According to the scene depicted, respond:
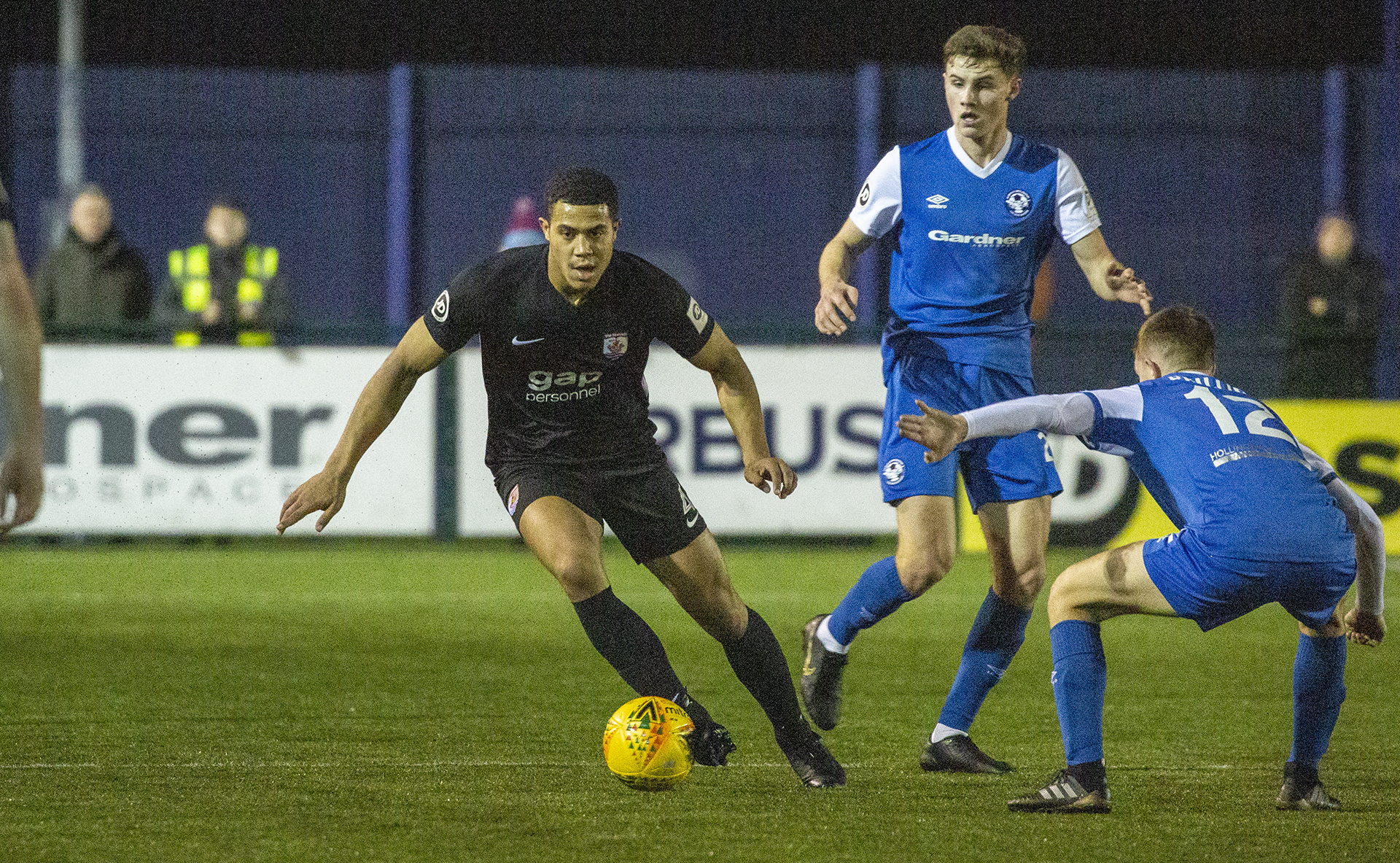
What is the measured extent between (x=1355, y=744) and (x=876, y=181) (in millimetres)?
2354

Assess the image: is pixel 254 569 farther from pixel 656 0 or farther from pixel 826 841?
pixel 656 0

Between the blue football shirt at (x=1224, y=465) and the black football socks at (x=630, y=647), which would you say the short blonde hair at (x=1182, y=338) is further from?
the black football socks at (x=630, y=647)

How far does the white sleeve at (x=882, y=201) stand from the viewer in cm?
605

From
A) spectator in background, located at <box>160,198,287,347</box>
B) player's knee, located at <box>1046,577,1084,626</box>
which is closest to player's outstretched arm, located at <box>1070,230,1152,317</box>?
player's knee, located at <box>1046,577,1084,626</box>

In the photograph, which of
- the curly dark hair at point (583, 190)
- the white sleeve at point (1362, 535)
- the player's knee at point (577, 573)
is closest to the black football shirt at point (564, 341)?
the curly dark hair at point (583, 190)

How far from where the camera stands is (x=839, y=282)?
18.9 feet

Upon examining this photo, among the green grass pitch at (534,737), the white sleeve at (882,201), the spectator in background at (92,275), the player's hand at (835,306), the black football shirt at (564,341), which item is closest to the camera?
the green grass pitch at (534,737)

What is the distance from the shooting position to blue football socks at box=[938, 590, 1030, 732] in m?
5.79

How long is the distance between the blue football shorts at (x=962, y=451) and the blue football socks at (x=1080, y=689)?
0.83m

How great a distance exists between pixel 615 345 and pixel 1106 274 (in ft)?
5.11

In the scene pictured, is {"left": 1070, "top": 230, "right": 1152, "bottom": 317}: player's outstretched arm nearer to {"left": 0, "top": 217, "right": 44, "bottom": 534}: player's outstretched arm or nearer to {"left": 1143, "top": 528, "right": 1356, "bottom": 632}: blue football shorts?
{"left": 1143, "top": 528, "right": 1356, "bottom": 632}: blue football shorts

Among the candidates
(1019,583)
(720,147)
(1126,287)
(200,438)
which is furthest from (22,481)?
(720,147)

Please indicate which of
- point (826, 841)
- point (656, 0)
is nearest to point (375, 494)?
point (826, 841)

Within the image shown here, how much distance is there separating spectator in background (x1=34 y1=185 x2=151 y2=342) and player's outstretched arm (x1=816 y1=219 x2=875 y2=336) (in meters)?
Answer: 7.38
